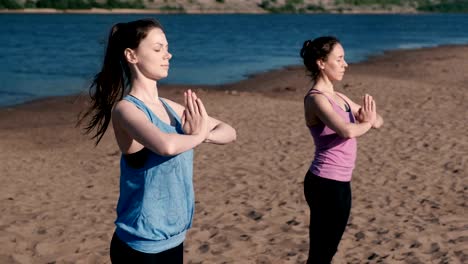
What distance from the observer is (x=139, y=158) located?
2.77m

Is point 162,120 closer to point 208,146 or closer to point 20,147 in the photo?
point 208,146

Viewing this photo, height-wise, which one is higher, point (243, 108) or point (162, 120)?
point (162, 120)

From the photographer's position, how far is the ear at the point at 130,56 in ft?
9.18

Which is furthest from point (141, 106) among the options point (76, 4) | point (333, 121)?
point (76, 4)

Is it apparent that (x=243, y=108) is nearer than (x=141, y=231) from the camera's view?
No

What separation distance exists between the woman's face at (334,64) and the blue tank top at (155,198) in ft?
5.32

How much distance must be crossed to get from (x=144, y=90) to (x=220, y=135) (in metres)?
0.43

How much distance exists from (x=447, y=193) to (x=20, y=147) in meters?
8.52

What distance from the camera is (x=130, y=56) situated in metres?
2.81

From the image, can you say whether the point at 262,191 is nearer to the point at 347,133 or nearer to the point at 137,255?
the point at 347,133

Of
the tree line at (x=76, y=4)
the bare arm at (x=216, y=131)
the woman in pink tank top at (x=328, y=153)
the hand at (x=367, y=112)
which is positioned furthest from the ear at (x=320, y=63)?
the tree line at (x=76, y=4)

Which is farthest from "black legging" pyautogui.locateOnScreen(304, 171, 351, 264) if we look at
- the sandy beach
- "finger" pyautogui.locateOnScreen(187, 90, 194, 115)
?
the sandy beach

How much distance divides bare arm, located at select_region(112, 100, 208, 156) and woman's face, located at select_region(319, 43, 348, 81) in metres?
1.66

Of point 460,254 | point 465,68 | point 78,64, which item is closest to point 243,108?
point 460,254
